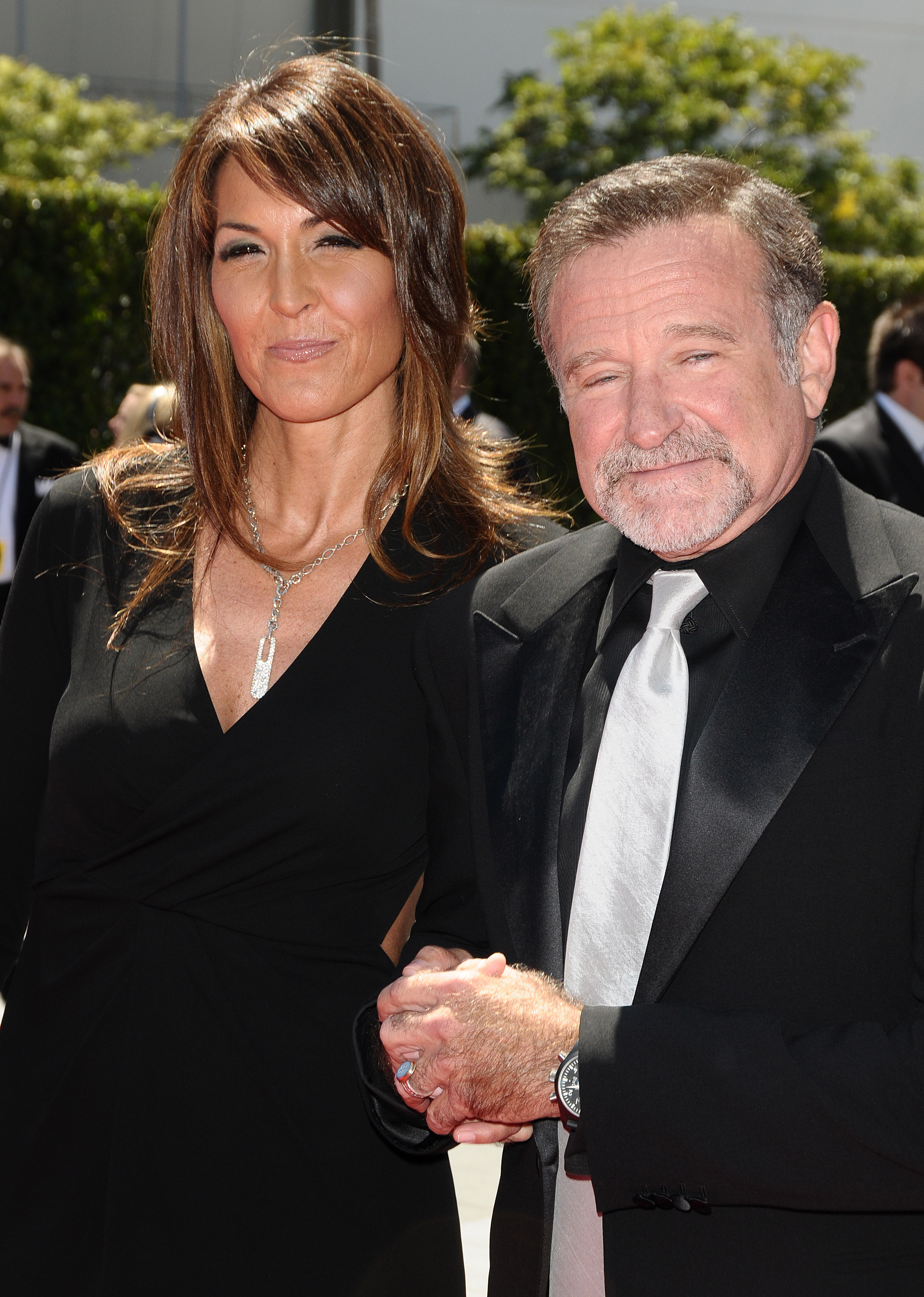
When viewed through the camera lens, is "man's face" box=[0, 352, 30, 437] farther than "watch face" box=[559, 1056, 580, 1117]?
Yes

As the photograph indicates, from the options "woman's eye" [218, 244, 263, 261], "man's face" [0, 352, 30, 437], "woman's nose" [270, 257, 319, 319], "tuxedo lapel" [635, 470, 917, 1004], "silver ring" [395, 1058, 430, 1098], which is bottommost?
"man's face" [0, 352, 30, 437]

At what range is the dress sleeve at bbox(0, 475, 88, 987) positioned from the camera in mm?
2340

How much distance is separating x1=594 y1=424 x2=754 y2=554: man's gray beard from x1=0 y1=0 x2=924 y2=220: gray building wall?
18956 millimetres

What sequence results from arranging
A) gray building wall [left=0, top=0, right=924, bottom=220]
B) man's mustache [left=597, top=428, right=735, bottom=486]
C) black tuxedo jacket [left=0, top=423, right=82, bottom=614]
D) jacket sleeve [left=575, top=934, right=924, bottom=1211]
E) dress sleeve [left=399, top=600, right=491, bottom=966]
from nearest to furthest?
jacket sleeve [left=575, top=934, right=924, bottom=1211] < man's mustache [left=597, top=428, right=735, bottom=486] < dress sleeve [left=399, top=600, right=491, bottom=966] < black tuxedo jacket [left=0, top=423, right=82, bottom=614] < gray building wall [left=0, top=0, right=924, bottom=220]

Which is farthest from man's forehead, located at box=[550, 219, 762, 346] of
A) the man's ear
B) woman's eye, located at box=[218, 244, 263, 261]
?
woman's eye, located at box=[218, 244, 263, 261]

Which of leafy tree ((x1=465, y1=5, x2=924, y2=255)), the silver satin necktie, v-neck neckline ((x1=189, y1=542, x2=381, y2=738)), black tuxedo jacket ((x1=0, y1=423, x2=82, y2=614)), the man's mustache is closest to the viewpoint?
the silver satin necktie

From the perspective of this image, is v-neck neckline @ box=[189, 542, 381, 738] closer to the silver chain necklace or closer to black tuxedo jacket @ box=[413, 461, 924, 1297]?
the silver chain necklace

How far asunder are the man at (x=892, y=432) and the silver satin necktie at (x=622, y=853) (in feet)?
16.1

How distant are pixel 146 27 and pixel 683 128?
30.5 feet

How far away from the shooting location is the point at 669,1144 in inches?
60.0

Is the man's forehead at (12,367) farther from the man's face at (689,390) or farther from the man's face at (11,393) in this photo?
the man's face at (689,390)

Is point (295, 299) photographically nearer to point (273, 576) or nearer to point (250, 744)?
point (273, 576)

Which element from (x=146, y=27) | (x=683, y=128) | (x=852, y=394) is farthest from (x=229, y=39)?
(x=852, y=394)

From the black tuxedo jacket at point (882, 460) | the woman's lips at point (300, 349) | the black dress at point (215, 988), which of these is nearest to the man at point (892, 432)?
the black tuxedo jacket at point (882, 460)
